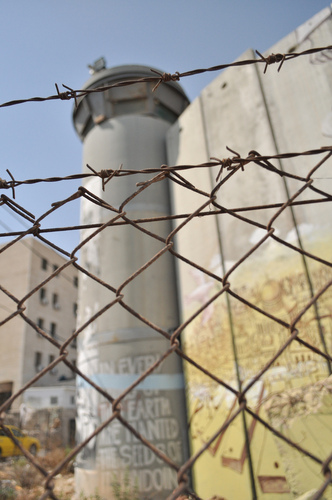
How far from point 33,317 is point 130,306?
17012 mm

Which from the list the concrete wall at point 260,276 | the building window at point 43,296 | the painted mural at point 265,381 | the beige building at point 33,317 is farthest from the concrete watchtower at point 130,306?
the building window at point 43,296

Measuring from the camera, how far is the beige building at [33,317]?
69.1 ft

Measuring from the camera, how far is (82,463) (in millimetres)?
6789

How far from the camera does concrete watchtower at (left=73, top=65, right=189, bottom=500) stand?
6.36m

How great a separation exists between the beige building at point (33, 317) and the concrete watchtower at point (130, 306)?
12.4 metres

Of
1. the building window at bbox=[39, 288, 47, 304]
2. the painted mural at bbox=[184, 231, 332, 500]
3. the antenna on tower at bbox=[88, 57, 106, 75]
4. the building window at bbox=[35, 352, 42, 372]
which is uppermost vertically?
the antenna on tower at bbox=[88, 57, 106, 75]

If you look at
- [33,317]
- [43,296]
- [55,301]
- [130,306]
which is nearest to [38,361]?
[33,317]

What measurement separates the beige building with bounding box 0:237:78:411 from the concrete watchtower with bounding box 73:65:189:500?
12418mm

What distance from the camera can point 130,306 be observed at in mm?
7117

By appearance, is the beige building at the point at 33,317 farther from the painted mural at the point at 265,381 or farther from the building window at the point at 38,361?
the painted mural at the point at 265,381

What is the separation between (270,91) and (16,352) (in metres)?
20.4

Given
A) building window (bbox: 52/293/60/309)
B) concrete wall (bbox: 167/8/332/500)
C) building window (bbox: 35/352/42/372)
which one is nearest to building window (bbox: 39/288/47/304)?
building window (bbox: 52/293/60/309)

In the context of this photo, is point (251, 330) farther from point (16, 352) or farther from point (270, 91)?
point (16, 352)

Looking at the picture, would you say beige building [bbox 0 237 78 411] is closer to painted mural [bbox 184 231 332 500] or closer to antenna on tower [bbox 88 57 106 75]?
antenna on tower [bbox 88 57 106 75]
